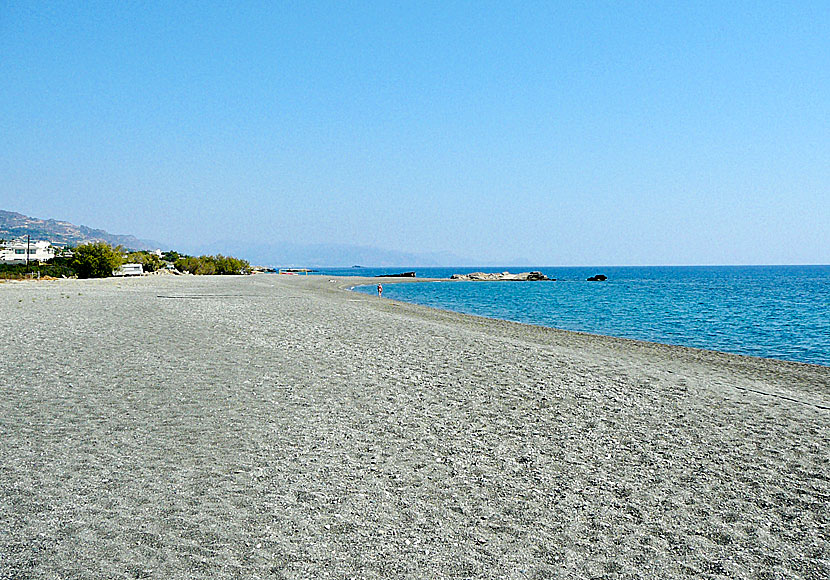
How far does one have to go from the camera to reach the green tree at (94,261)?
64812 millimetres

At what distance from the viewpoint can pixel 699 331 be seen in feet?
83.6

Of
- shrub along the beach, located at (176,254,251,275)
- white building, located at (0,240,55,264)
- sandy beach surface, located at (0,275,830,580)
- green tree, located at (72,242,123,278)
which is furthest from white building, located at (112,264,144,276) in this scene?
sandy beach surface, located at (0,275,830,580)

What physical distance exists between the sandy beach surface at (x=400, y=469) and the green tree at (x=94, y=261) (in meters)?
57.7

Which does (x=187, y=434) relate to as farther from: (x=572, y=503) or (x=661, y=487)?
(x=661, y=487)

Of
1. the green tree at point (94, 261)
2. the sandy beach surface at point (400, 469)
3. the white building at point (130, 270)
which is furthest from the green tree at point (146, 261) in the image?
the sandy beach surface at point (400, 469)

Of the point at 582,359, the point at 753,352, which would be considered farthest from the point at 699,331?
the point at 582,359

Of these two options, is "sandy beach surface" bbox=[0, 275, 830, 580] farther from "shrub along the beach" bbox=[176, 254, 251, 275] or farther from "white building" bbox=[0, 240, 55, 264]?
"white building" bbox=[0, 240, 55, 264]

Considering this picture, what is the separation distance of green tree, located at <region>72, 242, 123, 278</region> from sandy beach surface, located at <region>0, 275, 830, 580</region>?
189 ft

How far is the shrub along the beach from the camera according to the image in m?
102

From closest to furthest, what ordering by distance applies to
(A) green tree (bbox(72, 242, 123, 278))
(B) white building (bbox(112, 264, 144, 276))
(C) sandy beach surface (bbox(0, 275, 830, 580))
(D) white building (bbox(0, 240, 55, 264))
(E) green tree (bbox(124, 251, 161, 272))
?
(C) sandy beach surface (bbox(0, 275, 830, 580)) → (A) green tree (bbox(72, 242, 123, 278)) → (B) white building (bbox(112, 264, 144, 276)) → (E) green tree (bbox(124, 251, 161, 272)) → (D) white building (bbox(0, 240, 55, 264))

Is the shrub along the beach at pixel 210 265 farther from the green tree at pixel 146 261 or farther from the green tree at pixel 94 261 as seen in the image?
the green tree at pixel 94 261

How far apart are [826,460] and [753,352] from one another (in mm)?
13284

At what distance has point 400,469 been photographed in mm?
6340

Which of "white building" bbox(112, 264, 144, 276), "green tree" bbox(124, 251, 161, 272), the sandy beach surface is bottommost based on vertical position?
the sandy beach surface
